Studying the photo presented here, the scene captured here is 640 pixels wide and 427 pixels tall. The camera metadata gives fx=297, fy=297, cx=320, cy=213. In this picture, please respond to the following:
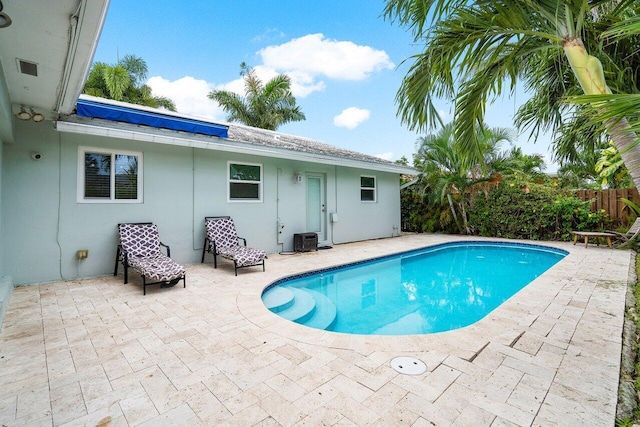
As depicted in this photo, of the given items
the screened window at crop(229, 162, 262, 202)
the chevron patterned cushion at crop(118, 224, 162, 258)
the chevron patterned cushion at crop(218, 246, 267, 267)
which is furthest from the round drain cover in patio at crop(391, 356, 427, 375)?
the screened window at crop(229, 162, 262, 202)

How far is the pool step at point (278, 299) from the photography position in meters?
5.14

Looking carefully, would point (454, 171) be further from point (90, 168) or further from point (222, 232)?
point (90, 168)

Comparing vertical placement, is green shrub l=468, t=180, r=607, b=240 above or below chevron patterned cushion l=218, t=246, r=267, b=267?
above

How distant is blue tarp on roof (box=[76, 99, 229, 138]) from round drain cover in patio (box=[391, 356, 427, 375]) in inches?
266

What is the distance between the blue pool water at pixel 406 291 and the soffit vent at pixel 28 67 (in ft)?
14.9

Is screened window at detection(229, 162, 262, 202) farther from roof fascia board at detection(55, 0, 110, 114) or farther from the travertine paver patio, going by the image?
roof fascia board at detection(55, 0, 110, 114)

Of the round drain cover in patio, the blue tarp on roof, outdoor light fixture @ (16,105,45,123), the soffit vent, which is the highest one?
the blue tarp on roof

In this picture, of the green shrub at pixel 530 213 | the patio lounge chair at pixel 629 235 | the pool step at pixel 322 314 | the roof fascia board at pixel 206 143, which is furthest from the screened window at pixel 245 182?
the patio lounge chair at pixel 629 235

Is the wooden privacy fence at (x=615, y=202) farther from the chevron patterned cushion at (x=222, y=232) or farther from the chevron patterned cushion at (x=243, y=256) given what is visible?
the chevron patterned cushion at (x=222, y=232)

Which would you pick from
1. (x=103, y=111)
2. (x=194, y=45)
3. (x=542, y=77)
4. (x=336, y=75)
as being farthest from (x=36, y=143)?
(x=336, y=75)

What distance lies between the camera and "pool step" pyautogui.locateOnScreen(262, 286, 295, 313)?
5.14 metres

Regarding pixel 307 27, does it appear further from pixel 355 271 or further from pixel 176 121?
pixel 355 271

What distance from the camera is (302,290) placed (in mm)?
6301

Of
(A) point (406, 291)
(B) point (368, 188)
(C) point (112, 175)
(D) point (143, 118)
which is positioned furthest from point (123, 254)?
(B) point (368, 188)
